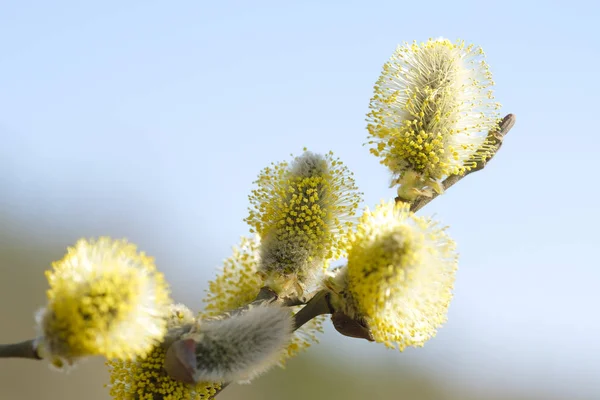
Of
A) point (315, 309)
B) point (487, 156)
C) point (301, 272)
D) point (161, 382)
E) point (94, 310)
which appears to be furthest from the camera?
point (487, 156)

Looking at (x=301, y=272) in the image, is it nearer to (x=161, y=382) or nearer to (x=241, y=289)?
(x=241, y=289)

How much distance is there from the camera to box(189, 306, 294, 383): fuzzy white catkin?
5.28ft

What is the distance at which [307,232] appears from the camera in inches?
79.4

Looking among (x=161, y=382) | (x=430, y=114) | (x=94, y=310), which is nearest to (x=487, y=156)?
(x=430, y=114)

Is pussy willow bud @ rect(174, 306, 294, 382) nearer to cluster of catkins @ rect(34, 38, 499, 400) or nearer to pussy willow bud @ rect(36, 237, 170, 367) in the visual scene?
cluster of catkins @ rect(34, 38, 499, 400)

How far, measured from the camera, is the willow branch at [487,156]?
2.12 meters

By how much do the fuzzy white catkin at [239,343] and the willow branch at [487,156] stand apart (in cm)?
67

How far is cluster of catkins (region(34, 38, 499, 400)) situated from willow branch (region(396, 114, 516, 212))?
0.03 meters

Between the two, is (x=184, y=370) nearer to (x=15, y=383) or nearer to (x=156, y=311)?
(x=156, y=311)

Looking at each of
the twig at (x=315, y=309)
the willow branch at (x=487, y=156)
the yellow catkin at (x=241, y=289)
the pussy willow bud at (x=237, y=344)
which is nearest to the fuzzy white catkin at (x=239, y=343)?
the pussy willow bud at (x=237, y=344)

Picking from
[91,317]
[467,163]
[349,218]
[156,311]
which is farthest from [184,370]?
[467,163]

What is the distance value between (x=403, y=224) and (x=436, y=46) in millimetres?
874

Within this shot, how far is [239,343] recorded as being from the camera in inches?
63.9

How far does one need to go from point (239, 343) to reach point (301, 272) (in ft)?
1.48
